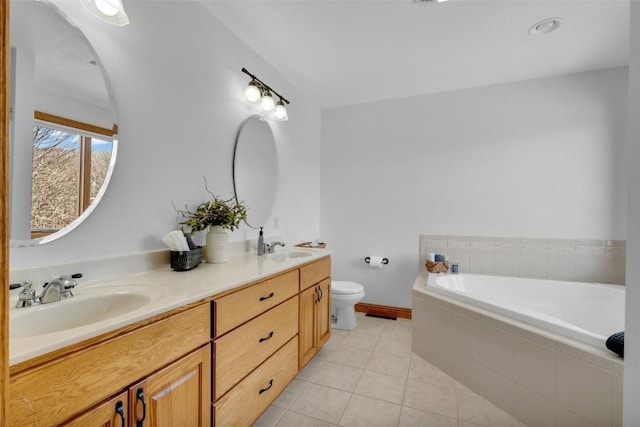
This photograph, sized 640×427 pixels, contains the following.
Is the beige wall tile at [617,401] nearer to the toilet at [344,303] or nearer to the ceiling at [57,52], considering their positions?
the toilet at [344,303]

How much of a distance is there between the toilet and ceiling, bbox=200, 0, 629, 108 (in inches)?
76.3

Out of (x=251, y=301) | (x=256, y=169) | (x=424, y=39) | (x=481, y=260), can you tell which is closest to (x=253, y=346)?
(x=251, y=301)

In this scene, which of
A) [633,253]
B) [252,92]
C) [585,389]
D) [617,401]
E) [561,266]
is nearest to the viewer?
[633,253]

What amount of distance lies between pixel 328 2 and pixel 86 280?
1952 millimetres

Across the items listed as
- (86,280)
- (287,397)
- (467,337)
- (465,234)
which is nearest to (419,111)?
(465,234)

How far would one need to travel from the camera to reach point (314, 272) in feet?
6.55

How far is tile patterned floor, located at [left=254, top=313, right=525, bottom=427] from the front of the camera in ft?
5.13

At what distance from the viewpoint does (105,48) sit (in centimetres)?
123

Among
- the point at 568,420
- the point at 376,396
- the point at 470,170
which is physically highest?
the point at 470,170

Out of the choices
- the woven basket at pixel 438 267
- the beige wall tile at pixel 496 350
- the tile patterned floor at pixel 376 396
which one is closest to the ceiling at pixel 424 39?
the woven basket at pixel 438 267

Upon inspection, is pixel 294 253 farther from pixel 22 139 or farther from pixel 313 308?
pixel 22 139

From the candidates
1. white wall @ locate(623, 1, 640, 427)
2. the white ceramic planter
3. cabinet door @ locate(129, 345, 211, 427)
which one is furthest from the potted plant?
white wall @ locate(623, 1, 640, 427)

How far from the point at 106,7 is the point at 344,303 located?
99.4 inches

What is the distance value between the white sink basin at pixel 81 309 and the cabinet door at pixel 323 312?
124 cm
